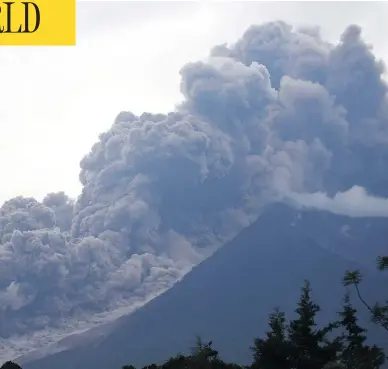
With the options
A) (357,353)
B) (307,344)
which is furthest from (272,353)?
(357,353)

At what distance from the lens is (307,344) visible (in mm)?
26016

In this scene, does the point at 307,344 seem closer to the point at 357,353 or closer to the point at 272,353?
the point at 272,353

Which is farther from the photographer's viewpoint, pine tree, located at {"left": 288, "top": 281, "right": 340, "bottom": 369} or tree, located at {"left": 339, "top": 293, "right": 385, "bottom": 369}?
pine tree, located at {"left": 288, "top": 281, "right": 340, "bottom": 369}

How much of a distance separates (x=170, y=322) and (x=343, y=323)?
177 meters

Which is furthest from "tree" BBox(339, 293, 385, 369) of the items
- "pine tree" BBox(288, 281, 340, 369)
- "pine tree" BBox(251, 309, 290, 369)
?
"pine tree" BBox(251, 309, 290, 369)

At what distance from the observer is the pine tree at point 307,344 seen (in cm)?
2494

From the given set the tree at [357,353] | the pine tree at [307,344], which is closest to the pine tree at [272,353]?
the pine tree at [307,344]

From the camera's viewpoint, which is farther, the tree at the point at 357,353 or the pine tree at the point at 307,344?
the pine tree at the point at 307,344

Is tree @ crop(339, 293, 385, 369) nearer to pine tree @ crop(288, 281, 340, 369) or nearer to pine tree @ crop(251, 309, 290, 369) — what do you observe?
pine tree @ crop(288, 281, 340, 369)

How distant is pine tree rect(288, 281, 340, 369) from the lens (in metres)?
24.9

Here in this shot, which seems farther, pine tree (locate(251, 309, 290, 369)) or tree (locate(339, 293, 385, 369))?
pine tree (locate(251, 309, 290, 369))

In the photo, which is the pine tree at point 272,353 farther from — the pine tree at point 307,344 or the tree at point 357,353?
the tree at point 357,353

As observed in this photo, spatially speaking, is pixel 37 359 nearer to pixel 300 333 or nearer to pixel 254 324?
pixel 254 324

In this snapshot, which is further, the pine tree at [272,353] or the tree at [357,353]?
the pine tree at [272,353]
